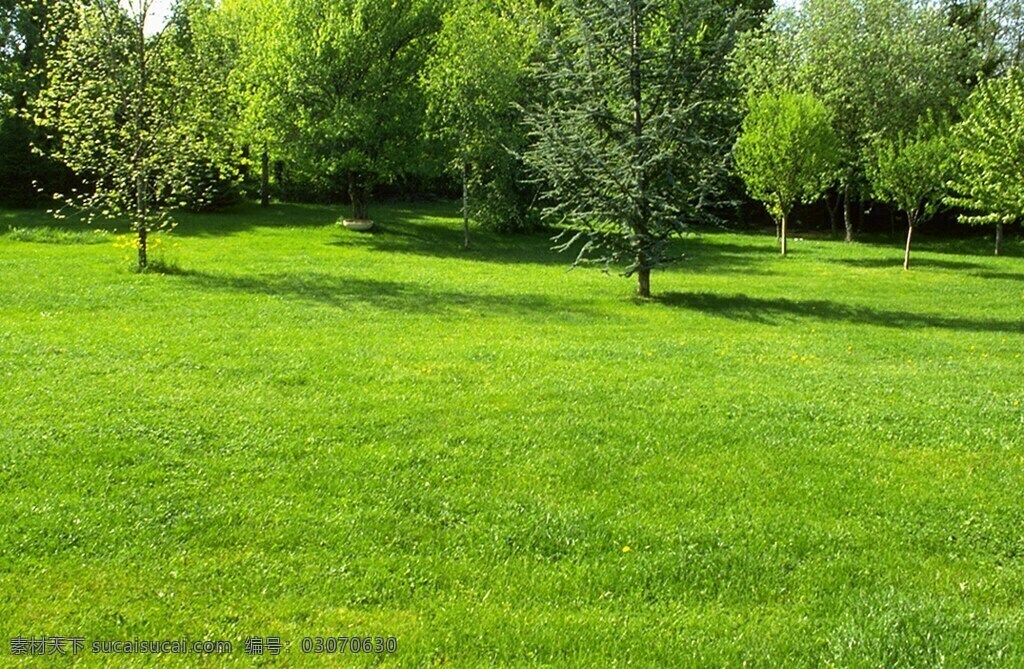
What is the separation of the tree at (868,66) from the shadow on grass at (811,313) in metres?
17.0

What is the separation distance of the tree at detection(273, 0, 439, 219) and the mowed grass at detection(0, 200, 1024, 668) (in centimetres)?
1384

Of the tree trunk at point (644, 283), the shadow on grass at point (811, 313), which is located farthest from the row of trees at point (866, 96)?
the tree trunk at point (644, 283)

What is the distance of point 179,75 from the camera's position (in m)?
17.1

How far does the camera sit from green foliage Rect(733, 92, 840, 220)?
2594 centimetres

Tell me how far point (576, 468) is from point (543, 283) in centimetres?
1212

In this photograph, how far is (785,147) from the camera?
25.9 metres

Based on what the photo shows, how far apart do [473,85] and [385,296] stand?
41.7 feet

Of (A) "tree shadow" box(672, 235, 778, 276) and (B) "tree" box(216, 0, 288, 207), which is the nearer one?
(A) "tree shadow" box(672, 235, 778, 276)

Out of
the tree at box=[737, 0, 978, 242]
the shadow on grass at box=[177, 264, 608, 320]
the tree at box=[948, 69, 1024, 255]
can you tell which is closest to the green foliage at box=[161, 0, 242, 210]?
the shadow on grass at box=[177, 264, 608, 320]

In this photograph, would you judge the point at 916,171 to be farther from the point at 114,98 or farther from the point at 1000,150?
the point at 114,98

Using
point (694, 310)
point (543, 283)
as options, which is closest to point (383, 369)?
point (694, 310)

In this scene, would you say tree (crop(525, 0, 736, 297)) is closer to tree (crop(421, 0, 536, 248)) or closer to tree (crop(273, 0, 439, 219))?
tree (crop(421, 0, 536, 248))

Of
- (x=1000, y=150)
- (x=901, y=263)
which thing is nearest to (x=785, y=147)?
(x=901, y=263)

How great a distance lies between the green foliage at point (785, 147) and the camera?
85.1ft
